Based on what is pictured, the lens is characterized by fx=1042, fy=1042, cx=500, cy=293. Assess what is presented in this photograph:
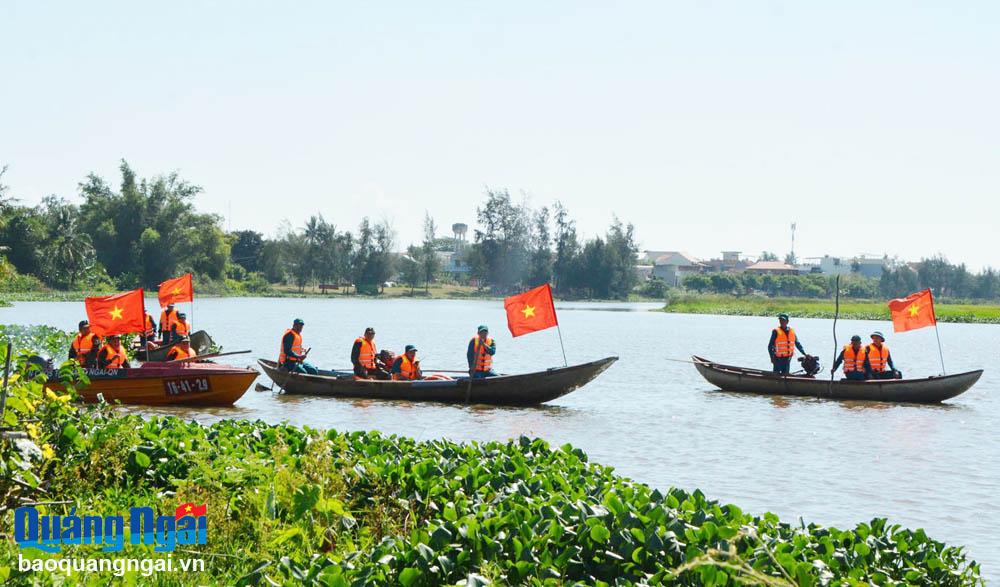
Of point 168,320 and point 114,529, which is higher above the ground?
point 168,320

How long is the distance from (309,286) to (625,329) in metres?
59.1

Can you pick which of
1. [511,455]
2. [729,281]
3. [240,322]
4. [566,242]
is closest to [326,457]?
[511,455]

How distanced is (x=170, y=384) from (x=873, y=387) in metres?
14.7

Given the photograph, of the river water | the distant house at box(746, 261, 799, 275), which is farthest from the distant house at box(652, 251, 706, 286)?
the river water

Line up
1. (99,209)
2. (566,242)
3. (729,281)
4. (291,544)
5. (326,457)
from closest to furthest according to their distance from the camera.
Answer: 1. (291,544)
2. (326,457)
3. (99,209)
4. (566,242)
5. (729,281)

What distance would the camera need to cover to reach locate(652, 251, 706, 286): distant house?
15966 cm

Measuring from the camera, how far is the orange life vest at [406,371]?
21.5 metres

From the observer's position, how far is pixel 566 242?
111m

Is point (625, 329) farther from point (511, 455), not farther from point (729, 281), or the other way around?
point (729, 281)

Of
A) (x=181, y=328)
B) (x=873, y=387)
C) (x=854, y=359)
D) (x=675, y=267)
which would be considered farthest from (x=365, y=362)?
(x=675, y=267)

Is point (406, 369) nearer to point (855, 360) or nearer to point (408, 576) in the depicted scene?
point (855, 360)

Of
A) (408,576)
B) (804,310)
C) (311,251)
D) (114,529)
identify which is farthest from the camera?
(311,251)

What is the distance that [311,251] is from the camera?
107 metres

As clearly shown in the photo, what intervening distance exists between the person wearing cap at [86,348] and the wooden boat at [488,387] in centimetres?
462
